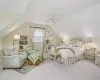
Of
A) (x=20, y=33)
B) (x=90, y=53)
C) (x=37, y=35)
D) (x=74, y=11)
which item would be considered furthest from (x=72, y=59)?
(x=20, y=33)

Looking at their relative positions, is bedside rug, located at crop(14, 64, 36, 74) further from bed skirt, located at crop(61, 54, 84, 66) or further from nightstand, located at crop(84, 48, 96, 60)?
nightstand, located at crop(84, 48, 96, 60)

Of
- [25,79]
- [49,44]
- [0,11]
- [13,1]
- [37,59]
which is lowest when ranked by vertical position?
[25,79]

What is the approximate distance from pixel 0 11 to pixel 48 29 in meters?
4.70

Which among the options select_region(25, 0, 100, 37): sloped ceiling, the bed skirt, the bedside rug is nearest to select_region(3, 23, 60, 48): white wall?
select_region(25, 0, 100, 37): sloped ceiling

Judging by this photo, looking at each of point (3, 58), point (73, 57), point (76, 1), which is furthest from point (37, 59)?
point (76, 1)

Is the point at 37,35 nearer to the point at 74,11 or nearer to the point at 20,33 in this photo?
the point at 20,33

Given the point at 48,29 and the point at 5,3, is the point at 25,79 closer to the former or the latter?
the point at 5,3

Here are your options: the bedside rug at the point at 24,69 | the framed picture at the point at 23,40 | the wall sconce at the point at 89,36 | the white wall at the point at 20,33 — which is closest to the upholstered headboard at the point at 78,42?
the wall sconce at the point at 89,36

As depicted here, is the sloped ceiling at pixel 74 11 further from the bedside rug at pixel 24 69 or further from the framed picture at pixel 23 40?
the bedside rug at pixel 24 69

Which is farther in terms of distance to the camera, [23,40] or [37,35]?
[37,35]

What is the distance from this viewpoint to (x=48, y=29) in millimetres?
7164

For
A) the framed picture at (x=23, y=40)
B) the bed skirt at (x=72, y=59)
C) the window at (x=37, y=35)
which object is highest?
the window at (x=37, y=35)

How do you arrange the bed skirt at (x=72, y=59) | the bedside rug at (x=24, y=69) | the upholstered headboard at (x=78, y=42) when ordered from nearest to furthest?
the bedside rug at (x=24, y=69), the bed skirt at (x=72, y=59), the upholstered headboard at (x=78, y=42)

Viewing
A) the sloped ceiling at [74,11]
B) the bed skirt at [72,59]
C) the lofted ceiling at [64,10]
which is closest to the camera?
the lofted ceiling at [64,10]
